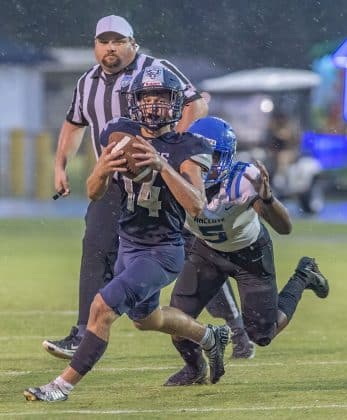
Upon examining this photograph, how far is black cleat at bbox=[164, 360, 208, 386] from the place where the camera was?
6754mm

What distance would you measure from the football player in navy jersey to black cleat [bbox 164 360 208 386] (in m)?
0.49

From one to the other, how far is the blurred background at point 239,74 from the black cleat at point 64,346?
1170 cm

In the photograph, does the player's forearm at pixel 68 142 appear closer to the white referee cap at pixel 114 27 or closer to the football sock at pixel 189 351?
the white referee cap at pixel 114 27

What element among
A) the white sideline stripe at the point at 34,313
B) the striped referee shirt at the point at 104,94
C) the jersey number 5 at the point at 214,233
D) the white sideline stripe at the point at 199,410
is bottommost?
the white sideline stripe at the point at 34,313

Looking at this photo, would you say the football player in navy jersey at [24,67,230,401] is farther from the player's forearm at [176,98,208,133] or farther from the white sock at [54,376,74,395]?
the player's forearm at [176,98,208,133]

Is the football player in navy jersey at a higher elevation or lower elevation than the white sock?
higher

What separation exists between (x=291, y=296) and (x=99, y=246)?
3.46 feet

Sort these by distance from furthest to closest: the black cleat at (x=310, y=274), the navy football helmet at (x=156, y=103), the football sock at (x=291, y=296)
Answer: the black cleat at (x=310, y=274) < the football sock at (x=291, y=296) < the navy football helmet at (x=156, y=103)

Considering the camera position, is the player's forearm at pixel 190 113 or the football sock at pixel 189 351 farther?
the player's forearm at pixel 190 113

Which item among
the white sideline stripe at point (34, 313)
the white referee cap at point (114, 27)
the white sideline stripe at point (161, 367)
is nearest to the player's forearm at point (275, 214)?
the white sideline stripe at point (161, 367)

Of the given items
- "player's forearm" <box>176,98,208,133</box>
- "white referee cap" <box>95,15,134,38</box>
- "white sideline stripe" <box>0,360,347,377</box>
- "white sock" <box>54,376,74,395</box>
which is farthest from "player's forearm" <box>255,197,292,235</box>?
"white referee cap" <box>95,15,134,38</box>

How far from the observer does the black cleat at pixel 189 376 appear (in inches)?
266

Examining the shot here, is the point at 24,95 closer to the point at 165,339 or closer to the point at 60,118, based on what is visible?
the point at 60,118

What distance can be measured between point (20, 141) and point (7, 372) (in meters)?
19.5
